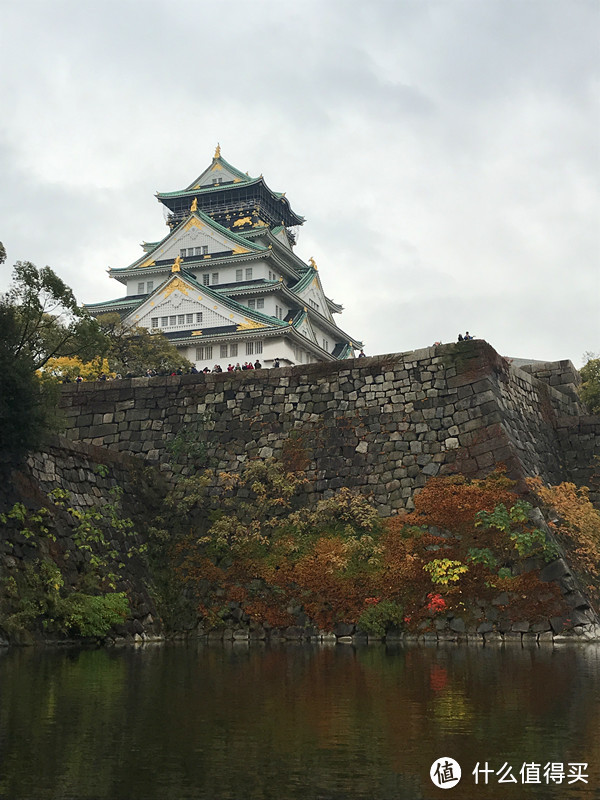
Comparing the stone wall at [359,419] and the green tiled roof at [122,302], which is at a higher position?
the green tiled roof at [122,302]

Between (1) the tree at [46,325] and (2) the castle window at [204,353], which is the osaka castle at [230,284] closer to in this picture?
(2) the castle window at [204,353]

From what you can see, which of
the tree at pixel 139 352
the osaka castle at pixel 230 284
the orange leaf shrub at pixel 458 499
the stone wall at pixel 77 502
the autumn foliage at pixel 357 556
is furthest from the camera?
the osaka castle at pixel 230 284

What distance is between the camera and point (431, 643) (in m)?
17.3

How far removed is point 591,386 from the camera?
1369 inches

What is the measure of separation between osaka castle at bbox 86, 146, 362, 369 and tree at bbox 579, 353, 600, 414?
23187mm

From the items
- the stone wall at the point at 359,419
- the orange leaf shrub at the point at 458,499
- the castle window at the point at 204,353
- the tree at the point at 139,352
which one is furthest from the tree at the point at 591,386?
the castle window at the point at 204,353

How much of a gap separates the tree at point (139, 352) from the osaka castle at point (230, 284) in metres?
6.81

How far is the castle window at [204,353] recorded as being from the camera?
58.6 meters

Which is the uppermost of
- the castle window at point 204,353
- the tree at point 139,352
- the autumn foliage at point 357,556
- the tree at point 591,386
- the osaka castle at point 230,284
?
the osaka castle at point 230,284

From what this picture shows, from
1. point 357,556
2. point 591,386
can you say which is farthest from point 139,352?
point 357,556

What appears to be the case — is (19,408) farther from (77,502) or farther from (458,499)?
(458,499)

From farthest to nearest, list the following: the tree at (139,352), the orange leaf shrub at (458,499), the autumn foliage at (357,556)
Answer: the tree at (139,352)
the orange leaf shrub at (458,499)
the autumn foliage at (357,556)

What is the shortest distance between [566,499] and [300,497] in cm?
627

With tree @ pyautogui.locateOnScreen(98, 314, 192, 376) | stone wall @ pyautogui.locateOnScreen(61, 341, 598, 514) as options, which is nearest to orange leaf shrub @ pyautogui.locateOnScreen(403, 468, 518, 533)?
stone wall @ pyautogui.locateOnScreen(61, 341, 598, 514)
